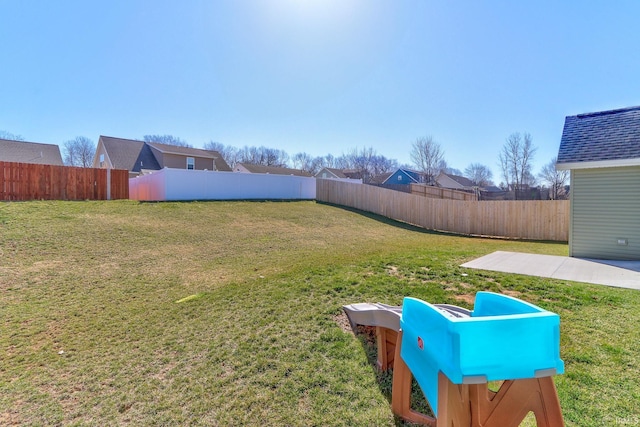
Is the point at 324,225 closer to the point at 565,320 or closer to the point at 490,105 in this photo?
the point at 565,320

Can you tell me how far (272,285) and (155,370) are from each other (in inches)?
86.0

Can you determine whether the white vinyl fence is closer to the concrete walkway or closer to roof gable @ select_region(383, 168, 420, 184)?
the concrete walkway

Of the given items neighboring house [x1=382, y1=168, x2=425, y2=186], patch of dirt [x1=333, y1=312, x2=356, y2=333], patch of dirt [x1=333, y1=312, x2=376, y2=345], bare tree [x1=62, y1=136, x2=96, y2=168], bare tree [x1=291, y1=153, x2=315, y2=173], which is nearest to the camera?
patch of dirt [x1=333, y1=312, x2=376, y2=345]

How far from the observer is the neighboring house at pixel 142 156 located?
23.4m

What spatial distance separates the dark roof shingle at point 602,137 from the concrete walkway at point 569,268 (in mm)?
2802

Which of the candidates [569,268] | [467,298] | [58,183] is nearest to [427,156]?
[569,268]

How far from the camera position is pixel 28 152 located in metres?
22.1

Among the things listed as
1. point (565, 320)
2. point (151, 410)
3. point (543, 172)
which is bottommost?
point (151, 410)

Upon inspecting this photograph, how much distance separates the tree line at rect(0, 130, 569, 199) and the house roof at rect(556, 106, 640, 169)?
58.2 ft

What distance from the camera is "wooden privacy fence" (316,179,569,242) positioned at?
1241 cm

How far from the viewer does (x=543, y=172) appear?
4141 cm

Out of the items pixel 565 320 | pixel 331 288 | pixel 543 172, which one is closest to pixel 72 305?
pixel 331 288

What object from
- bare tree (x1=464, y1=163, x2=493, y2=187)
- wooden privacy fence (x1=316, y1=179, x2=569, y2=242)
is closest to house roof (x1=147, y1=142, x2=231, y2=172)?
wooden privacy fence (x1=316, y1=179, x2=569, y2=242)

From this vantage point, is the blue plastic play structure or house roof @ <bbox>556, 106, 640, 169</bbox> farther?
house roof @ <bbox>556, 106, 640, 169</bbox>
